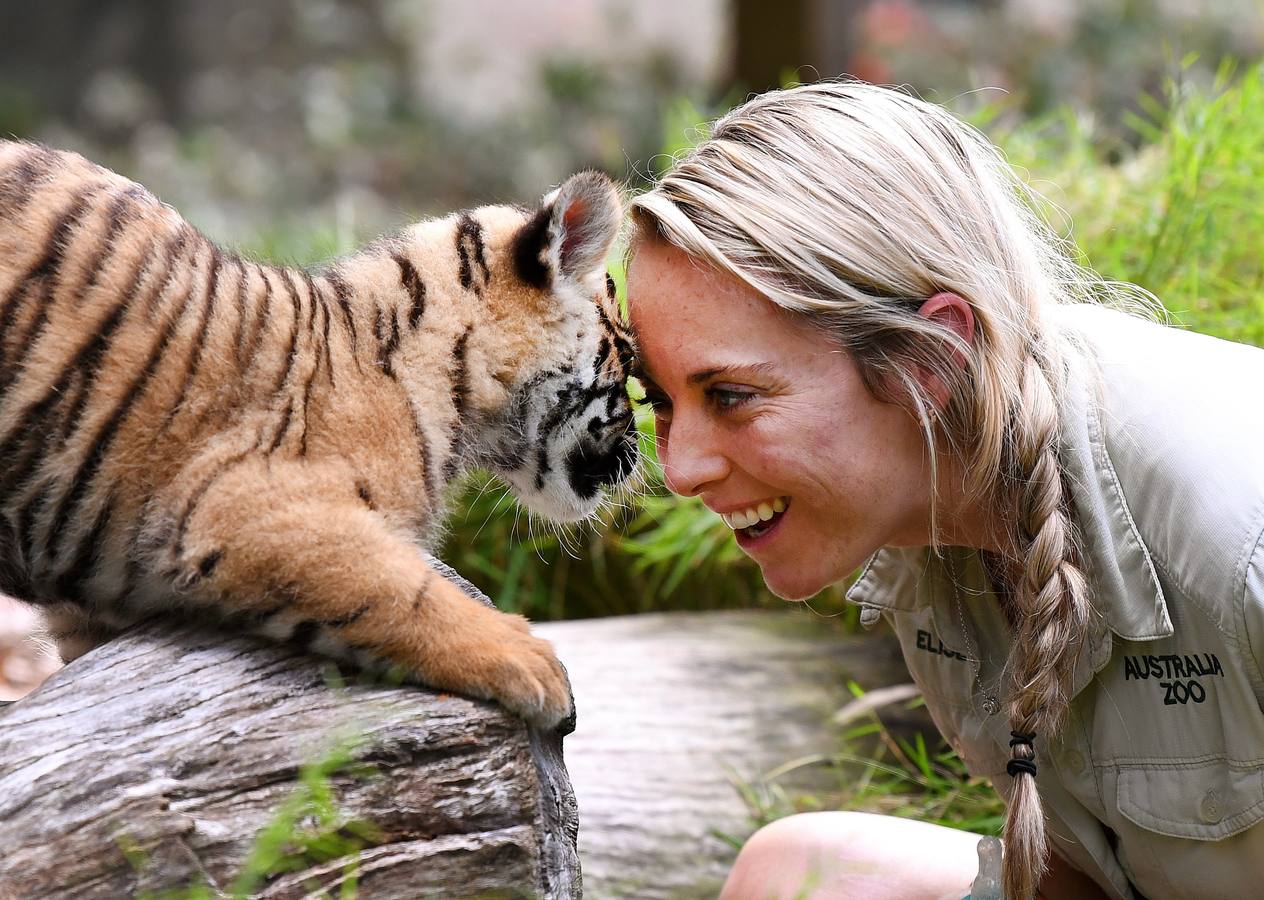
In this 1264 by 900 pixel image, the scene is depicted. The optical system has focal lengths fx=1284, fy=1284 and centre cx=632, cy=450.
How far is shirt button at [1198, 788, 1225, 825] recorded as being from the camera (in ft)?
6.22

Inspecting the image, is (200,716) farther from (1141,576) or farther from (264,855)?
(1141,576)

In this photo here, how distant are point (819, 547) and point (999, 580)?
0.38m

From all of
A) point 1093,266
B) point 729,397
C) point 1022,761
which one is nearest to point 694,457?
point 729,397

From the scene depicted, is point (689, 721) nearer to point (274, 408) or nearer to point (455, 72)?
point (274, 408)

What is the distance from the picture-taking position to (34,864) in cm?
159

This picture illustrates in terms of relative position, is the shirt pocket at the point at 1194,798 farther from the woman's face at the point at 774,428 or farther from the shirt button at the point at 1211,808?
the woman's face at the point at 774,428

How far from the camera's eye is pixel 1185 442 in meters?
1.85

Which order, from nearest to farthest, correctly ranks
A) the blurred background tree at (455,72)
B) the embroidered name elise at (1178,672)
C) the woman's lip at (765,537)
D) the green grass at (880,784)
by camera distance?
the embroidered name elise at (1178,672) < the woman's lip at (765,537) < the green grass at (880,784) < the blurred background tree at (455,72)

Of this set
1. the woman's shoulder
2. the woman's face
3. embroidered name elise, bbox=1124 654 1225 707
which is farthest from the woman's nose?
embroidered name elise, bbox=1124 654 1225 707

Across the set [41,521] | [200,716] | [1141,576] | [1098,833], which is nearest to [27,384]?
[41,521]

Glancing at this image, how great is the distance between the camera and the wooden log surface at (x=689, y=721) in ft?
9.80

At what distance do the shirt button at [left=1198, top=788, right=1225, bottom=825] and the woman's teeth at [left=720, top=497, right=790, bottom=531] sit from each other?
2.48ft

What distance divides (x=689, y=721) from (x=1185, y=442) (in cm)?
177

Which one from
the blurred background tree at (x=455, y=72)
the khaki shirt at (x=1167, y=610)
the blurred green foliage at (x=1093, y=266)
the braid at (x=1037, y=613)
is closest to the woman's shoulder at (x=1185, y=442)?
the khaki shirt at (x=1167, y=610)
